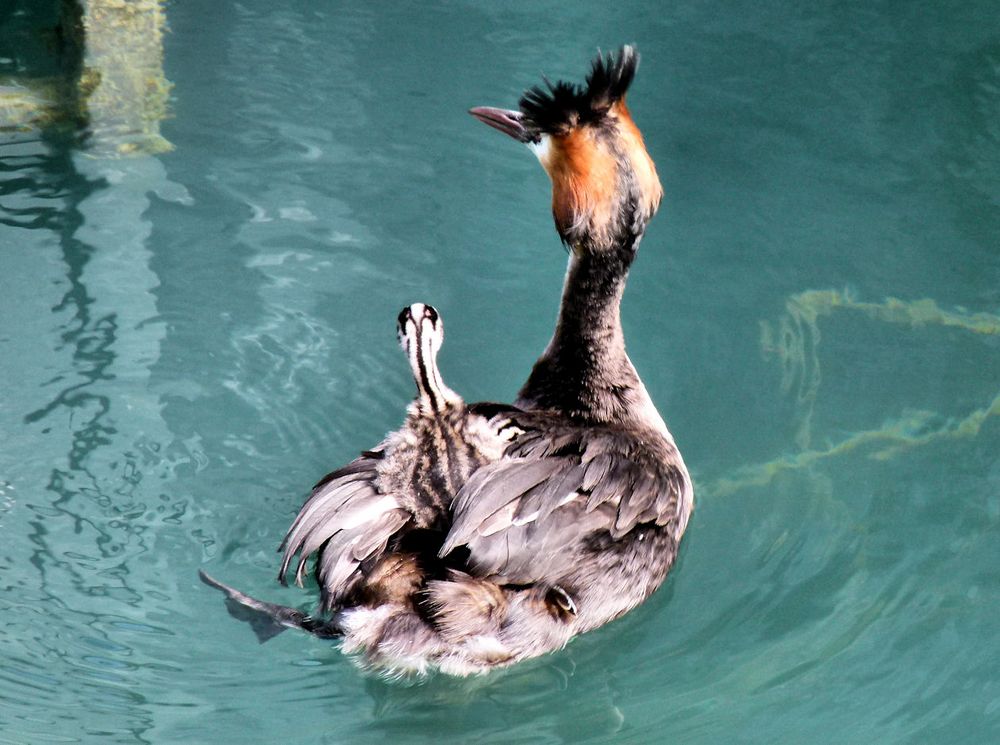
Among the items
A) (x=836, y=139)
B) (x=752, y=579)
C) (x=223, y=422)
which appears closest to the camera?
(x=752, y=579)

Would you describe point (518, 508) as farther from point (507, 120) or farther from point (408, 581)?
point (507, 120)

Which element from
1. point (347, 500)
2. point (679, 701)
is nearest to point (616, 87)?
point (347, 500)

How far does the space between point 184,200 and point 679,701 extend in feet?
7.95

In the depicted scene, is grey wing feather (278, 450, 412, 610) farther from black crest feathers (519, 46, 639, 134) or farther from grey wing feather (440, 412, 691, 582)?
black crest feathers (519, 46, 639, 134)

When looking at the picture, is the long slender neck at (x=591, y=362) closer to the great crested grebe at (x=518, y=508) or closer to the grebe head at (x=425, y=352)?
the great crested grebe at (x=518, y=508)

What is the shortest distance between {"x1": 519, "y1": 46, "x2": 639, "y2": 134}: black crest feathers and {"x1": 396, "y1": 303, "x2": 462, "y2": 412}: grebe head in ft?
1.78

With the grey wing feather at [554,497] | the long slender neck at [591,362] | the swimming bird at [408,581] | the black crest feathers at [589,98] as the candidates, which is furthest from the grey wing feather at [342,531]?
the black crest feathers at [589,98]

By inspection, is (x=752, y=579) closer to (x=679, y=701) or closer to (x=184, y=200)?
(x=679, y=701)

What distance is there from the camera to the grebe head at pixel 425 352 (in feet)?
8.78

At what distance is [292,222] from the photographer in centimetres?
399

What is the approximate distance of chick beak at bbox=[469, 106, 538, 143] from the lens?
10.2 feet

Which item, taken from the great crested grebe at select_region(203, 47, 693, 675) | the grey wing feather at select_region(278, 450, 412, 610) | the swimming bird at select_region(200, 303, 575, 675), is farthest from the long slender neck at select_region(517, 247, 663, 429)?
the grey wing feather at select_region(278, 450, 412, 610)

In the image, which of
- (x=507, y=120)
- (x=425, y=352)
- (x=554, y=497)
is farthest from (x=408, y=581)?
(x=507, y=120)

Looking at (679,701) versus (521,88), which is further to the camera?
(521,88)
